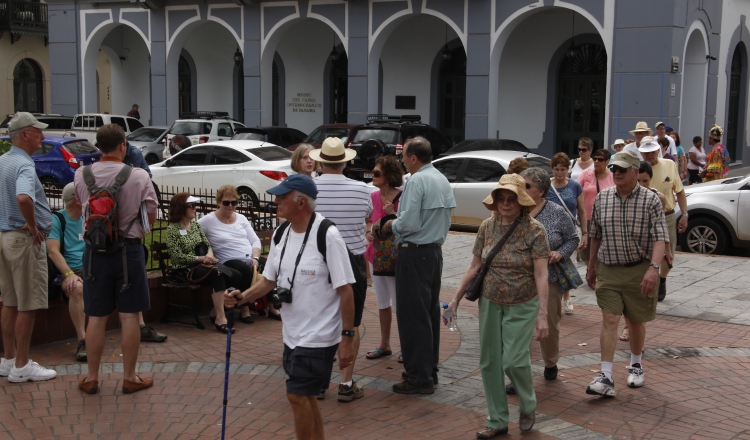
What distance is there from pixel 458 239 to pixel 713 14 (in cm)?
1156

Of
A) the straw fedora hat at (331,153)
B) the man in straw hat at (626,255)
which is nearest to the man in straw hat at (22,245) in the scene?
the straw fedora hat at (331,153)

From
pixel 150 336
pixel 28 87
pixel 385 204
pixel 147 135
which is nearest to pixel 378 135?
pixel 147 135

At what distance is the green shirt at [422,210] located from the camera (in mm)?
6184

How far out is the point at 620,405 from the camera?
6191mm

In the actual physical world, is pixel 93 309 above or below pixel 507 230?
below

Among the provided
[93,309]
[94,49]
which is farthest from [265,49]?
[93,309]

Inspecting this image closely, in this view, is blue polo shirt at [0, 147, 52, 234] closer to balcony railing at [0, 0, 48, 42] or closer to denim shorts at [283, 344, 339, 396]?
denim shorts at [283, 344, 339, 396]

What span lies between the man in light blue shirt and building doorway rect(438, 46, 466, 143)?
1990cm

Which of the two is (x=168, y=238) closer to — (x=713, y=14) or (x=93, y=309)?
(x=93, y=309)

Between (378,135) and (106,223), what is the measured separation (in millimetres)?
13643

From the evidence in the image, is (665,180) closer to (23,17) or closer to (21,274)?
(21,274)

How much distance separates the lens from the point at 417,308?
629 centimetres

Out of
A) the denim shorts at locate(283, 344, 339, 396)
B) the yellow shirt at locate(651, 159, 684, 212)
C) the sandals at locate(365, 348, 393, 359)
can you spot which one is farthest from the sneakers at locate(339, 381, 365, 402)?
the yellow shirt at locate(651, 159, 684, 212)

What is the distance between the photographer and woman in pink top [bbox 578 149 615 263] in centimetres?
965
